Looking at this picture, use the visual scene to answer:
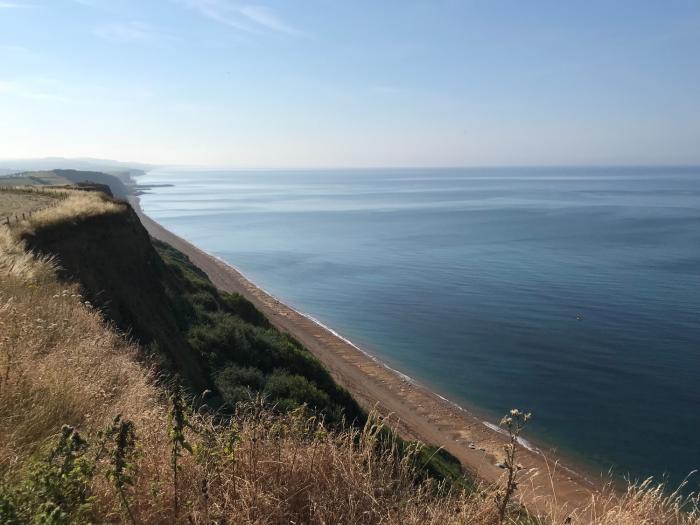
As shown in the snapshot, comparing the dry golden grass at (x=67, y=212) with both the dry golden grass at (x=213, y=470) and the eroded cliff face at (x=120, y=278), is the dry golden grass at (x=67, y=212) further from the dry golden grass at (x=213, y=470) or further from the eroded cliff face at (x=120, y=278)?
the dry golden grass at (x=213, y=470)

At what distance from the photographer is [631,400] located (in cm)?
2680

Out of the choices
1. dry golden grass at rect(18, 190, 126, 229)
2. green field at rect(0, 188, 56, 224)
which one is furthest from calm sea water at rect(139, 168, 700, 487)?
green field at rect(0, 188, 56, 224)

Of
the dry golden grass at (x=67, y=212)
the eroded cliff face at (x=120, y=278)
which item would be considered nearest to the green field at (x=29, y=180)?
the dry golden grass at (x=67, y=212)

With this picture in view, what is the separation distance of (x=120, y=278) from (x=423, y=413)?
15989 millimetres

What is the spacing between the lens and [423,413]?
25281 millimetres

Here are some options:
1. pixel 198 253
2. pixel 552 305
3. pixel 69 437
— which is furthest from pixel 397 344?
pixel 198 253

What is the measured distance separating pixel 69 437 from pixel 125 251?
16537 mm

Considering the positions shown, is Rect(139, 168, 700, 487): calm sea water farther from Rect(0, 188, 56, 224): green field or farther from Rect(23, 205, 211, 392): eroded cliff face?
Rect(0, 188, 56, 224): green field

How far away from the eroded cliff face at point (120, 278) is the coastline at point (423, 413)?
6835mm

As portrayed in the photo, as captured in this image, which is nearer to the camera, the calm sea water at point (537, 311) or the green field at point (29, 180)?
the calm sea water at point (537, 311)

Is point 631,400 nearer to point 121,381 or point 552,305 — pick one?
point 552,305

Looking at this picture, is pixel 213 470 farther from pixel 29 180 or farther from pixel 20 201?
pixel 29 180

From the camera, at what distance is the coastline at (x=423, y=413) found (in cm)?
1970

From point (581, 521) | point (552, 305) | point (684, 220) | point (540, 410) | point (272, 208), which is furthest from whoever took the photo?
point (272, 208)
